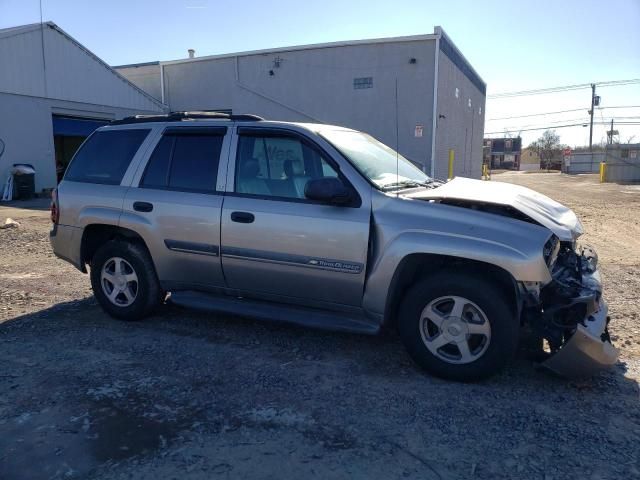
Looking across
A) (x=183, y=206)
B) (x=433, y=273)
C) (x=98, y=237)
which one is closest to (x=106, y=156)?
(x=98, y=237)

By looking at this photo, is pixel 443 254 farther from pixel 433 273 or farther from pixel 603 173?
pixel 603 173

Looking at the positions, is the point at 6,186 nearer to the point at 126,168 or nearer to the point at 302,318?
the point at 126,168

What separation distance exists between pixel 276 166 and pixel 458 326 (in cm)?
200

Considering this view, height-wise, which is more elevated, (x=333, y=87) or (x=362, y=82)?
(x=362, y=82)

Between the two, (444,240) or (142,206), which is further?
(142,206)

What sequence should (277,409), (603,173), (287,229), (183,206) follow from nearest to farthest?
(277,409), (287,229), (183,206), (603,173)

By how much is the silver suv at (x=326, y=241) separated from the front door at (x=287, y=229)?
0.03ft

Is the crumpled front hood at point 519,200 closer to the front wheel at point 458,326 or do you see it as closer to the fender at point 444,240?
the fender at point 444,240

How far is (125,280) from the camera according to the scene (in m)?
4.97

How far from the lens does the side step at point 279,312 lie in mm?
3932

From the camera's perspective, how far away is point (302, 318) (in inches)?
162

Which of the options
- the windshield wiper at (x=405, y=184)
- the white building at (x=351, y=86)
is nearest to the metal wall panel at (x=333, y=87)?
the white building at (x=351, y=86)

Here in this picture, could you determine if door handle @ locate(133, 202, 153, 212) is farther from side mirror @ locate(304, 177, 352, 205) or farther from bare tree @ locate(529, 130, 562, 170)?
bare tree @ locate(529, 130, 562, 170)

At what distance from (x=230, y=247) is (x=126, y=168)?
1.49 m
